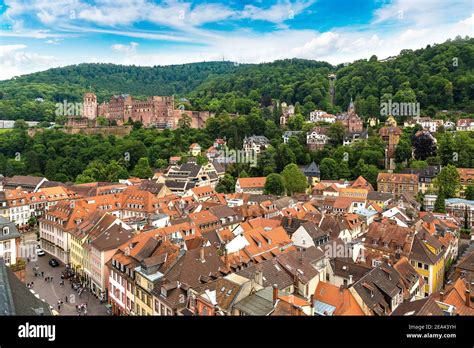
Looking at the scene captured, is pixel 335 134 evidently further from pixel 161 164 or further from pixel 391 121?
pixel 161 164

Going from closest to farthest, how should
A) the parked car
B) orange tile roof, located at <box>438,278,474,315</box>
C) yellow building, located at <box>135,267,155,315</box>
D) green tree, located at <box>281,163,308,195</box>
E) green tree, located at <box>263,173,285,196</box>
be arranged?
orange tile roof, located at <box>438,278,474,315</box>
yellow building, located at <box>135,267,155,315</box>
the parked car
green tree, located at <box>263,173,285,196</box>
green tree, located at <box>281,163,308,195</box>

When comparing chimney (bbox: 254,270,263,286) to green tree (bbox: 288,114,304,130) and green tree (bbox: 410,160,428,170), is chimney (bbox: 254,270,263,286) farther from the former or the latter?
green tree (bbox: 288,114,304,130)

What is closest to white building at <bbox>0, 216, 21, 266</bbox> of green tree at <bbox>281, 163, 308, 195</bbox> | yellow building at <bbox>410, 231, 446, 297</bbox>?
yellow building at <bbox>410, 231, 446, 297</bbox>

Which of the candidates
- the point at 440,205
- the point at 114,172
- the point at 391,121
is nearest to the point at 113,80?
the point at 114,172

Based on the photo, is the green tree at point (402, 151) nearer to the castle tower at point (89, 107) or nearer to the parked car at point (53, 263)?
the parked car at point (53, 263)

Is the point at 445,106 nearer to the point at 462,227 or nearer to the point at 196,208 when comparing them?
the point at 462,227

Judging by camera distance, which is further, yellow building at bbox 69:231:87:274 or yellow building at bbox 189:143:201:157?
yellow building at bbox 189:143:201:157
